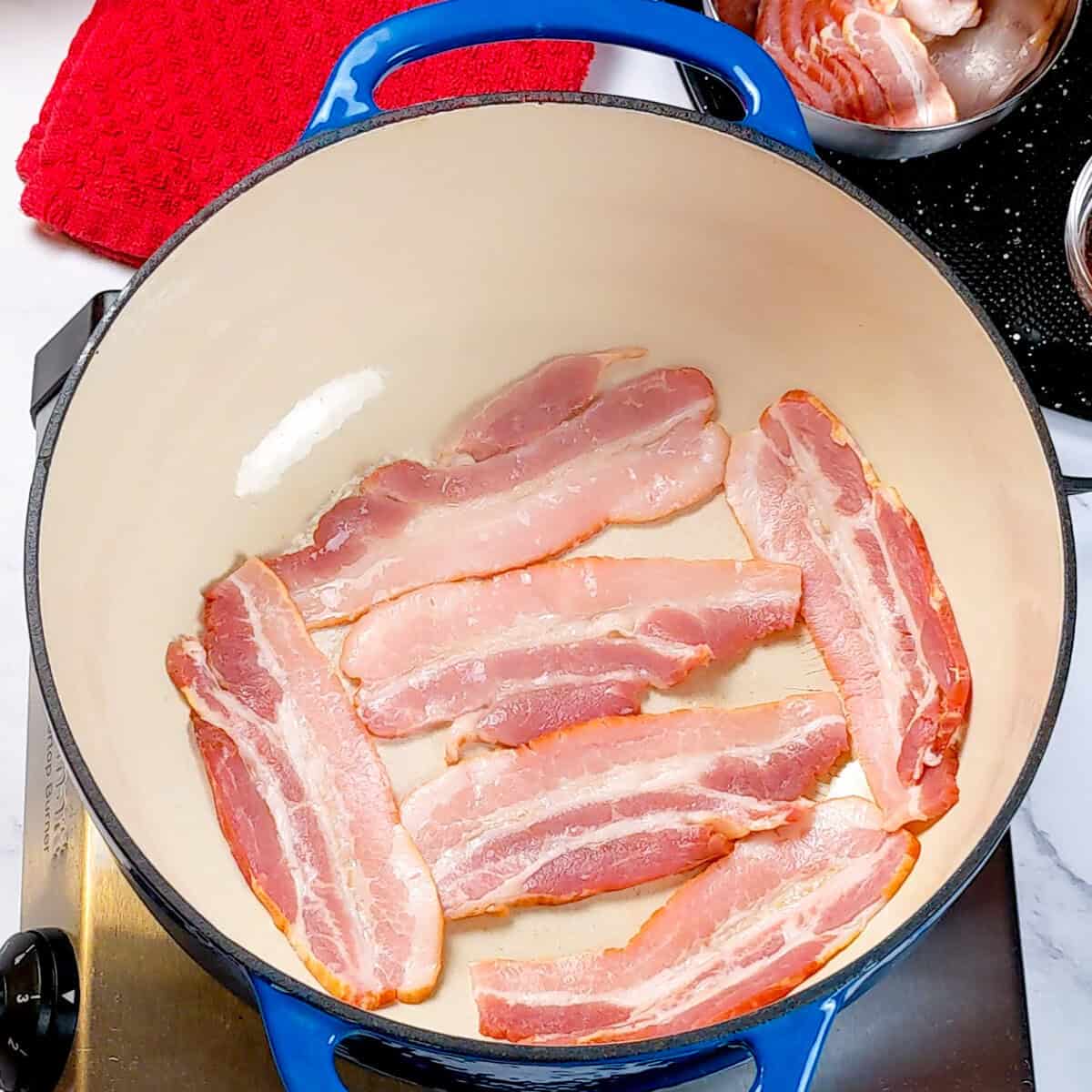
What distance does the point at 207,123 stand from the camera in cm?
110

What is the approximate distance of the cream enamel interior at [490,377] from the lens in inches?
33.2

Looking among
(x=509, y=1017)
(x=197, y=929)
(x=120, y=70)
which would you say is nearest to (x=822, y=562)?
(x=509, y=1017)

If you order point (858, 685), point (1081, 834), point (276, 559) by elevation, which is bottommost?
point (1081, 834)

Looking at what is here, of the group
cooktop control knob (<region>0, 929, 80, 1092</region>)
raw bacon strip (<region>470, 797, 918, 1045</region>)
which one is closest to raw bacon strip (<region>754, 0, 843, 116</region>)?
raw bacon strip (<region>470, 797, 918, 1045</region>)

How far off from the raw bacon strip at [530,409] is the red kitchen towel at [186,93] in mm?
243

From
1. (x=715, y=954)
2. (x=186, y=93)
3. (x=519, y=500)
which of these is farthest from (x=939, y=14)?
(x=715, y=954)

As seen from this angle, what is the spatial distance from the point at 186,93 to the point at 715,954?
80 centimetres

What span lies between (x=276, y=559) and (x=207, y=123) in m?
0.39

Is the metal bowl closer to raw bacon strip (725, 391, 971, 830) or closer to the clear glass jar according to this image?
the clear glass jar

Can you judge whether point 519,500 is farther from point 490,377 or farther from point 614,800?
point 614,800

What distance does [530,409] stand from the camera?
1039 mm

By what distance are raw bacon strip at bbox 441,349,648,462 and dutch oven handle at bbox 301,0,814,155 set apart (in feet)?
0.84

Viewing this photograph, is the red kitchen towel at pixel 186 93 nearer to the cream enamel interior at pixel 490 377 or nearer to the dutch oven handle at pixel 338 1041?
the cream enamel interior at pixel 490 377

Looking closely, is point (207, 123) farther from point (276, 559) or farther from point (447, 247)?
point (276, 559)
